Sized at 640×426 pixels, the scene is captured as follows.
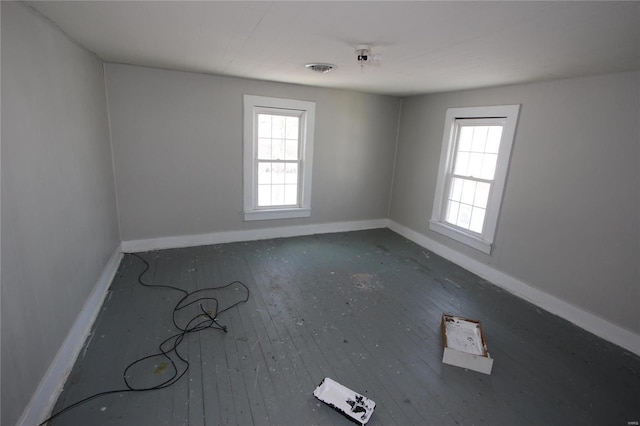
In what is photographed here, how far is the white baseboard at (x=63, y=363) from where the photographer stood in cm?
165

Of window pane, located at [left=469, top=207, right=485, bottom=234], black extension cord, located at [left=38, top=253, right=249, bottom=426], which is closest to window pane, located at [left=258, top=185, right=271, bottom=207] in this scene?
black extension cord, located at [left=38, top=253, right=249, bottom=426]

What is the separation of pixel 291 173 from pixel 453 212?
7.94 ft

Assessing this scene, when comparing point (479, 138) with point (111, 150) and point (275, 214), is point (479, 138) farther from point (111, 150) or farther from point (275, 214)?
point (111, 150)

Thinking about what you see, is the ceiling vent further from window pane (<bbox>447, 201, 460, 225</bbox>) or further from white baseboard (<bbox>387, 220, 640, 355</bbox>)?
white baseboard (<bbox>387, 220, 640, 355</bbox>)

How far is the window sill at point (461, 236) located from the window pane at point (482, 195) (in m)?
0.42

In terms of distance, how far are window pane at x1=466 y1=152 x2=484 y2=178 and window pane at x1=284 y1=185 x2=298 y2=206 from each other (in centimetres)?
247

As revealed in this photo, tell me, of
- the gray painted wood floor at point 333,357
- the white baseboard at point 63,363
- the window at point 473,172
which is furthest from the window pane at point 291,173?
the white baseboard at point 63,363

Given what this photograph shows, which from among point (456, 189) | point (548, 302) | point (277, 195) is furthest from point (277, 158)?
point (548, 302)

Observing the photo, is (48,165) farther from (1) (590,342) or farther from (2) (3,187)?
(1) (590,342)

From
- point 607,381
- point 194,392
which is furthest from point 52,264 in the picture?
point 607,381

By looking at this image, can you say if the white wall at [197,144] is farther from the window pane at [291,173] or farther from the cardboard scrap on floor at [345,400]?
the cardboard scrap on floor at [345,400]

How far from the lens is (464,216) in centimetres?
416

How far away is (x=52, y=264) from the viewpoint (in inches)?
76.9

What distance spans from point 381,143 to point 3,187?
4607mm
